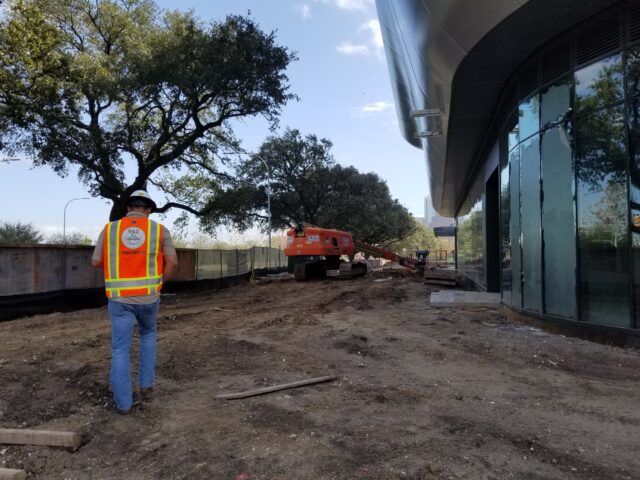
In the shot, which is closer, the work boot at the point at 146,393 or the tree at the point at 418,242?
the work boot at the point at 146,393

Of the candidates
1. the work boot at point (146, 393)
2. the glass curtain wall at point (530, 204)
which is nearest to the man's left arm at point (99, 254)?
the work boot at point (146, 393)

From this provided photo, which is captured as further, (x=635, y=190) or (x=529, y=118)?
(x=529, y=118)

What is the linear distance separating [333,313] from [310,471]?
8079 mm

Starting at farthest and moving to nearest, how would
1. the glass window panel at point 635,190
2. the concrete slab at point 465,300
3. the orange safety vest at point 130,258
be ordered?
1. the concrete slab at point 465,300
2. the glass window panel at point 635,190
3. the orange safety vest at point 130,258

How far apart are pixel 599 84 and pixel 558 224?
2.27 meters

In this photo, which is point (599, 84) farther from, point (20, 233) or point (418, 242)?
point (418, 242)

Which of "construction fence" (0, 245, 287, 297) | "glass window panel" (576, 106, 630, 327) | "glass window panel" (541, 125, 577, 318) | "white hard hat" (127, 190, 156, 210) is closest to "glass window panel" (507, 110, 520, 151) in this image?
"glass window panel" (541, 125, 577, 318)

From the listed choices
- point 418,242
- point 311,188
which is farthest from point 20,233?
point 418,242

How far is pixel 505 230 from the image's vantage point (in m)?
11.7

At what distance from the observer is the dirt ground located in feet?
11.0

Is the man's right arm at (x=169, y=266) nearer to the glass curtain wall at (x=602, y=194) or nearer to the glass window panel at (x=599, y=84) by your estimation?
the glass curtain wall at (x=602, y=194)

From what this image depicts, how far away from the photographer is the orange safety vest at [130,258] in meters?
4.40

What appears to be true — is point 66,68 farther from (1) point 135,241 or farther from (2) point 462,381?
(2) point 462,381

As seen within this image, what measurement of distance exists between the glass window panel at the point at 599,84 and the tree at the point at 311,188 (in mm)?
29252
